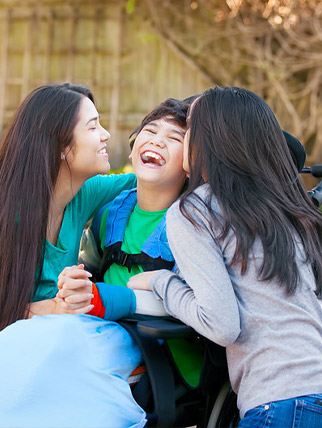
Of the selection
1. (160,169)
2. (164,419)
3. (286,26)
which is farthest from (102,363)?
(286,26)

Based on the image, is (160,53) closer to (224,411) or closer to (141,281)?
(141,281)

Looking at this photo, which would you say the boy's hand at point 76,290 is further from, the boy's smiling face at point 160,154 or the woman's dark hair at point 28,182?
the boy's smiling face at point 160,154

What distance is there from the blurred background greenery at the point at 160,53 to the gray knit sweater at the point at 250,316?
5.42m

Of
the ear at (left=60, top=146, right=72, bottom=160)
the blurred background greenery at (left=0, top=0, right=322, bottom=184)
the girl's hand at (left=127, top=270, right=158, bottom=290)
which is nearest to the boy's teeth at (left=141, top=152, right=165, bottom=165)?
the ear at (left=60, top=146, right=72, bottom=160)

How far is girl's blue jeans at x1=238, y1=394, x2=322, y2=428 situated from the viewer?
1544 millimetres

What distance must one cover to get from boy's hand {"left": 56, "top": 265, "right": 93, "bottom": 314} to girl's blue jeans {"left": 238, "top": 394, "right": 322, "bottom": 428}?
22.6 inches

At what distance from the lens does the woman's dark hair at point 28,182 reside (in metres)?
1.96

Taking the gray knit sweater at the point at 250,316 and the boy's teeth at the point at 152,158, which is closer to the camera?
the gray knit sweater at the point at 250,316

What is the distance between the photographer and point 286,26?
661 cm

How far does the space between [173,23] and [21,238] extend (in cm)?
583

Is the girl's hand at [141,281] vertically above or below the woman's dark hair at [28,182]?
below

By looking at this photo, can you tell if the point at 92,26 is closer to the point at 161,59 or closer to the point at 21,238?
the point at 161,59

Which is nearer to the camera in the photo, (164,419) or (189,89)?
(164,419)

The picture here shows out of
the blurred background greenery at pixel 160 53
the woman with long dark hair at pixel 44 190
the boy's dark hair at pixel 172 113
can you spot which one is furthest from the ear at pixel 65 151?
the blurred background greenery at pixel 160 53
